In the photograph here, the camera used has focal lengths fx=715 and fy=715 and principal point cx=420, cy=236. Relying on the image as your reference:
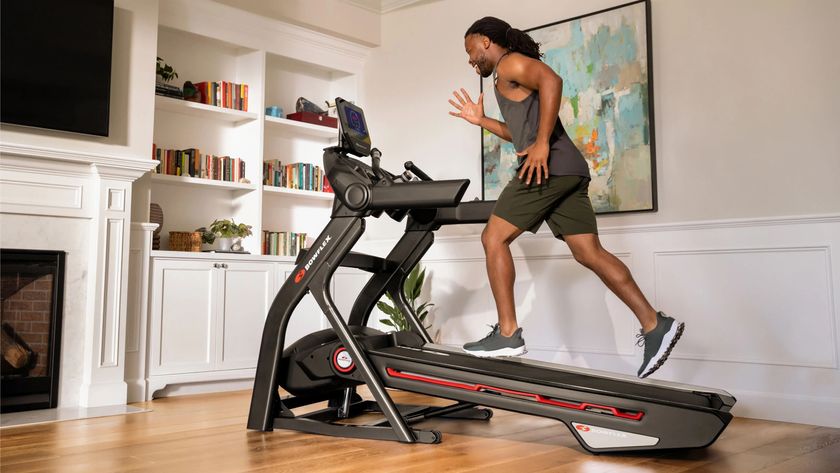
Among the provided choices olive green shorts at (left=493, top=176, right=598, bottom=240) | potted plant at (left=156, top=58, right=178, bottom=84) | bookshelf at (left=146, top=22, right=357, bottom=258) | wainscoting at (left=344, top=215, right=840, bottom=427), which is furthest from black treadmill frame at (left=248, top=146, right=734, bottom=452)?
potted plant at (left=156, top=58, right=178, bottom=84)

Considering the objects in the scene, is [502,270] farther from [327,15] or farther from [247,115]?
[327,15]

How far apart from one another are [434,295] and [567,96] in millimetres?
1592

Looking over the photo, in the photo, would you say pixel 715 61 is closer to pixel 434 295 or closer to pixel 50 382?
pixel 434 295

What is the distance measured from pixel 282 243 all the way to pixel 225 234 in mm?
563

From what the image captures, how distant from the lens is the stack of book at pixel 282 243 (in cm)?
496

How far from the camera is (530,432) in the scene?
2.84 m

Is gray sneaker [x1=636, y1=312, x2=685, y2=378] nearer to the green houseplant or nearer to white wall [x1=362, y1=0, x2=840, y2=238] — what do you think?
white wall [x1=362, y1=0, x2=840, y2=238]

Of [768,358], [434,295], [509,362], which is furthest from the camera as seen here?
[434,295]

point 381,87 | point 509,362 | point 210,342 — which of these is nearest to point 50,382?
point 210,342

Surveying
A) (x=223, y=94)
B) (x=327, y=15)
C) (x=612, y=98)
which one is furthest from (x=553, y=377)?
(x=327, y=15)

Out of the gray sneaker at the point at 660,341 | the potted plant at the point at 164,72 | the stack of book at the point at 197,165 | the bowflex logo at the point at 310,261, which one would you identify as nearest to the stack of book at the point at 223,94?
the potted plant at the point at 164,72

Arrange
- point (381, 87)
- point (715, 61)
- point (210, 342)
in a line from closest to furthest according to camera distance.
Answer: point (715, 61)
point (210, 342)
point (381, 87)

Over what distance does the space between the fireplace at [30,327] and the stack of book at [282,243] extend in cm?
152

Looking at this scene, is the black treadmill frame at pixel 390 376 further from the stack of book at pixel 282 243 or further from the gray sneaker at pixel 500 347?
the stack of book at pixel 282 243
